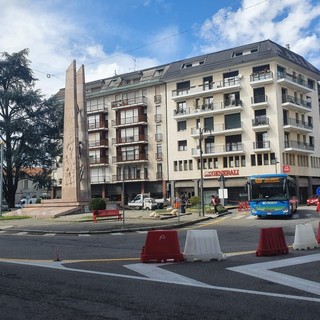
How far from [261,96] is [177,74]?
12211 millimetres

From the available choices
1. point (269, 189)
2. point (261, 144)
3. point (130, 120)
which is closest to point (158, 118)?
point (130, 120)

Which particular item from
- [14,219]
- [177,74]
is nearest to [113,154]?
[177,74]

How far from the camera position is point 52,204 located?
119 ft

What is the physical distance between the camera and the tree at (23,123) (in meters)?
46.7

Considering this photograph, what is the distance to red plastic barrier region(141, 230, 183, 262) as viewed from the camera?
10383mm

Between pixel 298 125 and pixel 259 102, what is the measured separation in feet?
20.9

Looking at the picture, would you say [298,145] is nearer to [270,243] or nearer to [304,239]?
[304,239]

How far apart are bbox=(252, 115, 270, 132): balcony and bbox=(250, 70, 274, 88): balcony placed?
13.4 ft

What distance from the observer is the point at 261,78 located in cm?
5294

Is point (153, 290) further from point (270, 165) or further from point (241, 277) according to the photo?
point (270, 165)

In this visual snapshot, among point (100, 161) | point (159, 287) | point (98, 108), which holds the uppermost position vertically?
point (98, 108)

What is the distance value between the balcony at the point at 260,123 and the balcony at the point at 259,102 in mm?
1267

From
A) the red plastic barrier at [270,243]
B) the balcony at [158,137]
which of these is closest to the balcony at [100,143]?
the balcony at [158,137]

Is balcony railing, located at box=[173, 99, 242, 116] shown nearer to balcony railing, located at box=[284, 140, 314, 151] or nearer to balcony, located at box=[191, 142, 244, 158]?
balcony, located at box=[191, 142, 244, 158]
